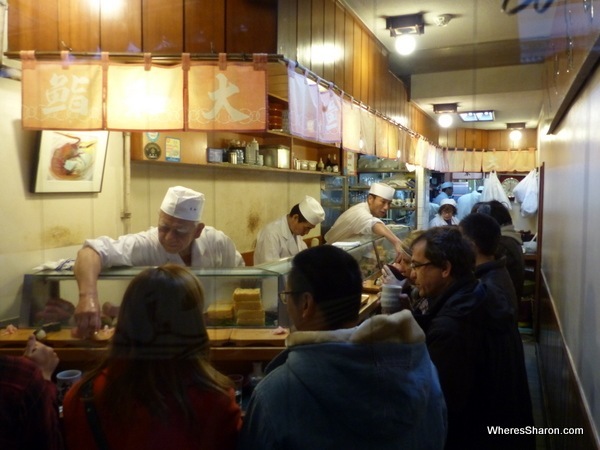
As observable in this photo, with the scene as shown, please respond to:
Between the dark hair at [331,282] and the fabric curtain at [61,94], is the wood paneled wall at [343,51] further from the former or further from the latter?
the dark hair at [331,282]

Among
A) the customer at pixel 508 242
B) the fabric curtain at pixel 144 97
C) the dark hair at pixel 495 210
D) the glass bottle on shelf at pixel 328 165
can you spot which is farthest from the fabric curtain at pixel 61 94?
the dark hair at pixel 495 210

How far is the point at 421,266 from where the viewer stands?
1826 millimetres

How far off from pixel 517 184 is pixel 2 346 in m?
7.27

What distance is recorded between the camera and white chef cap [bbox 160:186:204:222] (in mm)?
2342

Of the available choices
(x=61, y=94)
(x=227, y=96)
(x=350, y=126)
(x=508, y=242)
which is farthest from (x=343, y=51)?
(x=61, y=94)

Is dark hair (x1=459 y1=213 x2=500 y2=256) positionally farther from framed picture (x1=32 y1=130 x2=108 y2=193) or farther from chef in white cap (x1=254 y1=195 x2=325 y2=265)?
framed picture (x1=32 y1=130 x2=108 y2=193)

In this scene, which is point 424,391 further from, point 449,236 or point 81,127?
point 81,127

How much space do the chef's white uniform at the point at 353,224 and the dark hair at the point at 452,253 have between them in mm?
1878

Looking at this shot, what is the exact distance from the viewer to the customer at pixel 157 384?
103cm

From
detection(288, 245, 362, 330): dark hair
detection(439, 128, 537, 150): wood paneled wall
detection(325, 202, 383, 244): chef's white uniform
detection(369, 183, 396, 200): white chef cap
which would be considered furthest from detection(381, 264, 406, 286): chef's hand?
detection(439, 128, 537, 150): wood paneled wall

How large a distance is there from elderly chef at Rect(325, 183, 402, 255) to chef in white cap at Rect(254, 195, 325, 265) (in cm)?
29

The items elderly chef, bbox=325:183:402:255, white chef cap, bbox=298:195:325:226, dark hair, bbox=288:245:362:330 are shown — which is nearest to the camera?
dark hair, bbox=288:245:362:330

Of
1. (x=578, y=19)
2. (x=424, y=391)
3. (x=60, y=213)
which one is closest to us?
(x=424, y=391)

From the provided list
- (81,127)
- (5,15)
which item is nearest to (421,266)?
(81,127)
